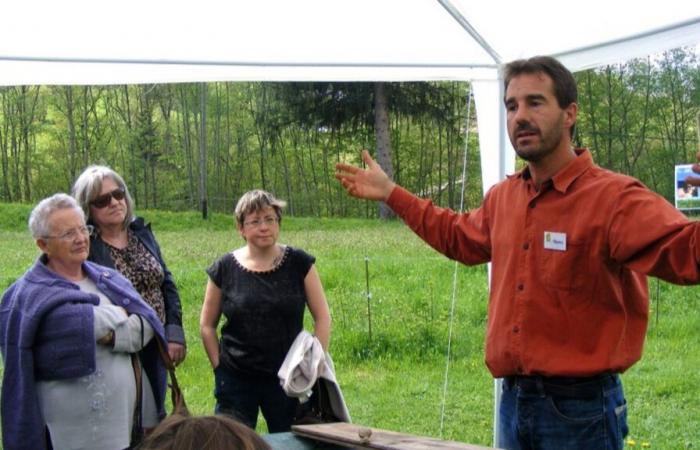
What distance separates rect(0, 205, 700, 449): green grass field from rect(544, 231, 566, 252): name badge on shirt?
9.58 feet

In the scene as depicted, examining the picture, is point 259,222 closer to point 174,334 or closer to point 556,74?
point 174,334

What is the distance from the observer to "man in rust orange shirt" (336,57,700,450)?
213 cm

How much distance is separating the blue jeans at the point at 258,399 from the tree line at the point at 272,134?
887cm

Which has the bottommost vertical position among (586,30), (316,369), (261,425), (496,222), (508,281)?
(261,425)

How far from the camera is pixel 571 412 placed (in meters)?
2.19

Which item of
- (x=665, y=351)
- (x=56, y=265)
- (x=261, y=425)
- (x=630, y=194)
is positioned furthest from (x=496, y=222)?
(x=665, y=351)

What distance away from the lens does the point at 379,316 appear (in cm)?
777

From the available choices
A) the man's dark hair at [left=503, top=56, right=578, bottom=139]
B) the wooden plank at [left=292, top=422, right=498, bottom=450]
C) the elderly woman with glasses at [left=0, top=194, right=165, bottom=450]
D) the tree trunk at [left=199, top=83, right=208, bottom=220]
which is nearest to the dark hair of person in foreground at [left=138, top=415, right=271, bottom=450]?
the wooden plank at [left=292, top=422, right=498, bottom=450]

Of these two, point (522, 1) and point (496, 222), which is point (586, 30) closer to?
point (522, 1)

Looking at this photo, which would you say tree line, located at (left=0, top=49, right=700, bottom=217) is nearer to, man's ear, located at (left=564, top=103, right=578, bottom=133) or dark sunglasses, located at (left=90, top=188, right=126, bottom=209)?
dark sunglasses, located at (left=90, top=188, right=126, bottom=209)

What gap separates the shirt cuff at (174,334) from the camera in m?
3.31

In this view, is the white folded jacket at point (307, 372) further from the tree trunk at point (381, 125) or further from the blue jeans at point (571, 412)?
the tree trunk at point (381, 125)

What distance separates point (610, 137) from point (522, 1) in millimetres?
8882

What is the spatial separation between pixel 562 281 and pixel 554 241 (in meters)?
0.11
